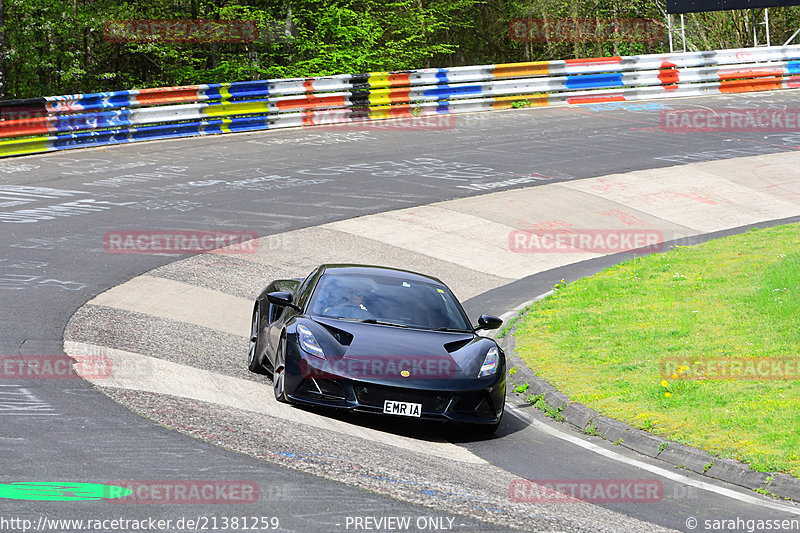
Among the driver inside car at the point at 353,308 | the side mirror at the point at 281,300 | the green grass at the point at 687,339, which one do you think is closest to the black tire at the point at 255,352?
the side mirror at the point at 281,300

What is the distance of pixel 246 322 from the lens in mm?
13250

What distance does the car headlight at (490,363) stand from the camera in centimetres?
898

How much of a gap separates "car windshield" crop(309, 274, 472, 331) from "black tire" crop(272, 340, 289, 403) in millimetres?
564

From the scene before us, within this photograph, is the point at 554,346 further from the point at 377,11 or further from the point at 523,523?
the point at 377,11

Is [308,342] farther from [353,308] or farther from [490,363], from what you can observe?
[490,363]

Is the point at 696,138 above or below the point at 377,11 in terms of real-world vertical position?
below

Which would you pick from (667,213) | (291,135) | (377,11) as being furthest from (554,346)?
(377,11)

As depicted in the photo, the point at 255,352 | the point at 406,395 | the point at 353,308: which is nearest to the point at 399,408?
the point at 406,395

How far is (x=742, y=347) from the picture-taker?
428 inches

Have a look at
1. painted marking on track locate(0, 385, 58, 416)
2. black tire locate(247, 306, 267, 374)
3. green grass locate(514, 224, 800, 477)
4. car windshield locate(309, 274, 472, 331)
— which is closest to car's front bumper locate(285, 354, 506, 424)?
car windshield locate(309, 274, 472, 331)

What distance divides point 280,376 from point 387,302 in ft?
4.40

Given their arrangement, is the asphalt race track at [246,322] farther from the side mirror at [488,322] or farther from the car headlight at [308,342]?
the side mirror at [488,322]

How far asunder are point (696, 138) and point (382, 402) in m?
19.9

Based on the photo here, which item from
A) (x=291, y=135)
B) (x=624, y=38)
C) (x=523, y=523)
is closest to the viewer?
(x=523, y=523)
